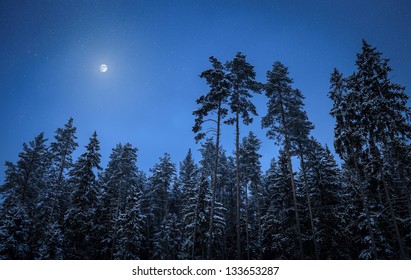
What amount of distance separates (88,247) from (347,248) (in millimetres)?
30517

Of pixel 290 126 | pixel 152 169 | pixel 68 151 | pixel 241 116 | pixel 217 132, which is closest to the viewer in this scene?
pixel 217 132

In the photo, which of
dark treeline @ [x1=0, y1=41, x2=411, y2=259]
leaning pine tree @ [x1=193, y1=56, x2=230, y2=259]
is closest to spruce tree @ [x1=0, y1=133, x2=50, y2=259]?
dark treeline @ [x1=0, y1=41, x2=411, y2=259]

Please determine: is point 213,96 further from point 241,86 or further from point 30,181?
point 30,181

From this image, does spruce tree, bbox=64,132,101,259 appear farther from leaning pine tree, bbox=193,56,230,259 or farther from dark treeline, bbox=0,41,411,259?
leaning pine tree, bbox=193,56,230,259

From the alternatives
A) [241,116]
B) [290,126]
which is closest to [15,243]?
[241,116]

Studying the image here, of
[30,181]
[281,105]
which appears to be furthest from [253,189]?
[30,181]

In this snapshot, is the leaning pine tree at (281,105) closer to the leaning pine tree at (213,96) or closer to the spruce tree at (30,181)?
the leaning pine tree at (213,96)

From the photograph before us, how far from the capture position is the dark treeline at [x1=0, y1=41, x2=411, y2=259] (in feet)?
52.3

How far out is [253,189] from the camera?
3575 centimetres

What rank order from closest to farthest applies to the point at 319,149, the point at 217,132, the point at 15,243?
the point at 15,243 < the point at 217,132 < the point at 319,149

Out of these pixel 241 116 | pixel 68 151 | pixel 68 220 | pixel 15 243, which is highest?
pixel 68 151

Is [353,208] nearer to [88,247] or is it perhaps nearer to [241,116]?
[241,116]

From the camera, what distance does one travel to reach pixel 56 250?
894 inches

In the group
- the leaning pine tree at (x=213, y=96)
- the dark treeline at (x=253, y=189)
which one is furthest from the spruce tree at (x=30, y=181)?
the leaning pine tree at (x=213, y=96)
